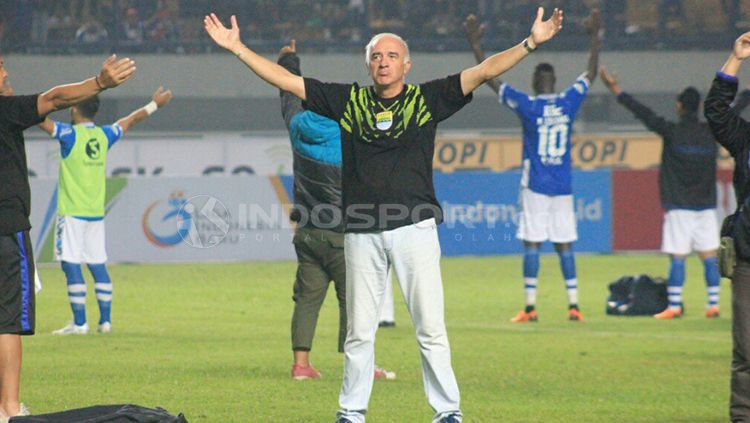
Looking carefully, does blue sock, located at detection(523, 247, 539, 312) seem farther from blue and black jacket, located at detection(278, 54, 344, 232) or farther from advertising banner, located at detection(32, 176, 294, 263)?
advertising banner, located at detection(32, 176, 294, 263)

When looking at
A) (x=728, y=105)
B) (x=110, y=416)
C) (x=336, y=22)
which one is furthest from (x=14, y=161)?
(x=336, y=22)

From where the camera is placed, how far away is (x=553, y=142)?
15016mm

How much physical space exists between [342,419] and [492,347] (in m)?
5.23

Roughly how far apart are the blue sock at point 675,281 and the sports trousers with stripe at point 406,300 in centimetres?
834

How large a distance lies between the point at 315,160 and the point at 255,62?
106 inches

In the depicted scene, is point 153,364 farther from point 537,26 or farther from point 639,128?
point 639,128

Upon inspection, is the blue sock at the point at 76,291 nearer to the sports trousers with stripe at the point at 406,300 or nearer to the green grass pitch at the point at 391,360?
the green grass pitch at the point at 391,360

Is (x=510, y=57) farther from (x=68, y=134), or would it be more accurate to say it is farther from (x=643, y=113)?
(x=643, y=113)

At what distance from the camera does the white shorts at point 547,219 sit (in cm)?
1502

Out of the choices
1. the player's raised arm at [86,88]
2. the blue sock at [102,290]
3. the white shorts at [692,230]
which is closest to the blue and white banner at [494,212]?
the white shorts at [692,230]

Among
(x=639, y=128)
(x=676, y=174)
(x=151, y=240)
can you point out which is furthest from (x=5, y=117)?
(x=639, y=128)

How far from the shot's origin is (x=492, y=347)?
1252 cm

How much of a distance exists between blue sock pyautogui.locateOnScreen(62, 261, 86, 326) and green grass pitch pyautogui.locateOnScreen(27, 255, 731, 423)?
0.27 meters

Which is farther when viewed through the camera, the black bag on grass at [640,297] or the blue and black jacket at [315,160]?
the black bag on grass at [640,297]
